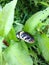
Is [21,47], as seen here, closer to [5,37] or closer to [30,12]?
[5,37]

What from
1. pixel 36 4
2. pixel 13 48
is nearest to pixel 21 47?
pixel 13 48

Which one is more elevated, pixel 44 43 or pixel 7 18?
pixel 7 18

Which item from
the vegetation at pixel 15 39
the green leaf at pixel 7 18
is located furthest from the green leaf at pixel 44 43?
the green leaf at pixel 7 18

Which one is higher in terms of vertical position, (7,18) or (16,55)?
(7,18)

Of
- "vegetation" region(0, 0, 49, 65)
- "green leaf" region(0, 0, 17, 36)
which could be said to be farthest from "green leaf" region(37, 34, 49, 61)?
"green leaf" region(0, 0, 17, 36)

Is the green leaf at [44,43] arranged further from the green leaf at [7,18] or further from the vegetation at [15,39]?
the green leaf at [7,18]

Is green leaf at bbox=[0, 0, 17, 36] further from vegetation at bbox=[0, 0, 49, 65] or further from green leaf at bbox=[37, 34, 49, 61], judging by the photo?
green leaf at bbox=[37, 34, 49, 61]
